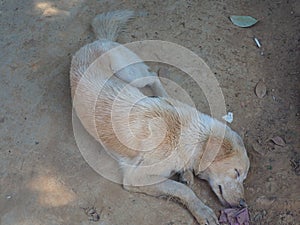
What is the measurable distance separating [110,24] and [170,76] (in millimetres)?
920

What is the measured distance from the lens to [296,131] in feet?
15.7

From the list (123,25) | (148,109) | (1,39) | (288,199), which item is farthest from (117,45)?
(288,199)

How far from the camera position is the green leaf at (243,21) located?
19.1ft

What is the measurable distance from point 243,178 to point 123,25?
2306mm

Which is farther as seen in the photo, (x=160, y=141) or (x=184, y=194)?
(x=160, y=141)

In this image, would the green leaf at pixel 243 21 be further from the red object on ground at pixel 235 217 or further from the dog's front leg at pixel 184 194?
the red object on ground at pixel 235 217

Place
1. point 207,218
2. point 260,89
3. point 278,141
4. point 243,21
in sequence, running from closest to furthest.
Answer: point 207,218 < point 278,141 < point 260,89 < point 243,21

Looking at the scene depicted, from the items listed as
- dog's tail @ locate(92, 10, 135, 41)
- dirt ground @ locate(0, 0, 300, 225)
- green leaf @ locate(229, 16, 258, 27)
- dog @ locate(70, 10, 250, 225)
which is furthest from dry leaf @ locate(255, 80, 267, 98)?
dog's tail @ locate(92, 10, 135, 41)

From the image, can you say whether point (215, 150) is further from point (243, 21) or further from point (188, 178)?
point (243, 21)

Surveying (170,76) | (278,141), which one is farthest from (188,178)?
(170,76)

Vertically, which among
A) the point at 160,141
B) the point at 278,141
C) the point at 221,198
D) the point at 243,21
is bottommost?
the point at 221,198

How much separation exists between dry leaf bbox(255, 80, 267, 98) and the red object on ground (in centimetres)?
136

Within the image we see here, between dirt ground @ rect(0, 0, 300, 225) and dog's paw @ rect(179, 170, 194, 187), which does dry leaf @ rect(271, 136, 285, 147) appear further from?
dog's paw @ rect(179, 170, 194, 187)

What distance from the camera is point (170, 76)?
540 cm
